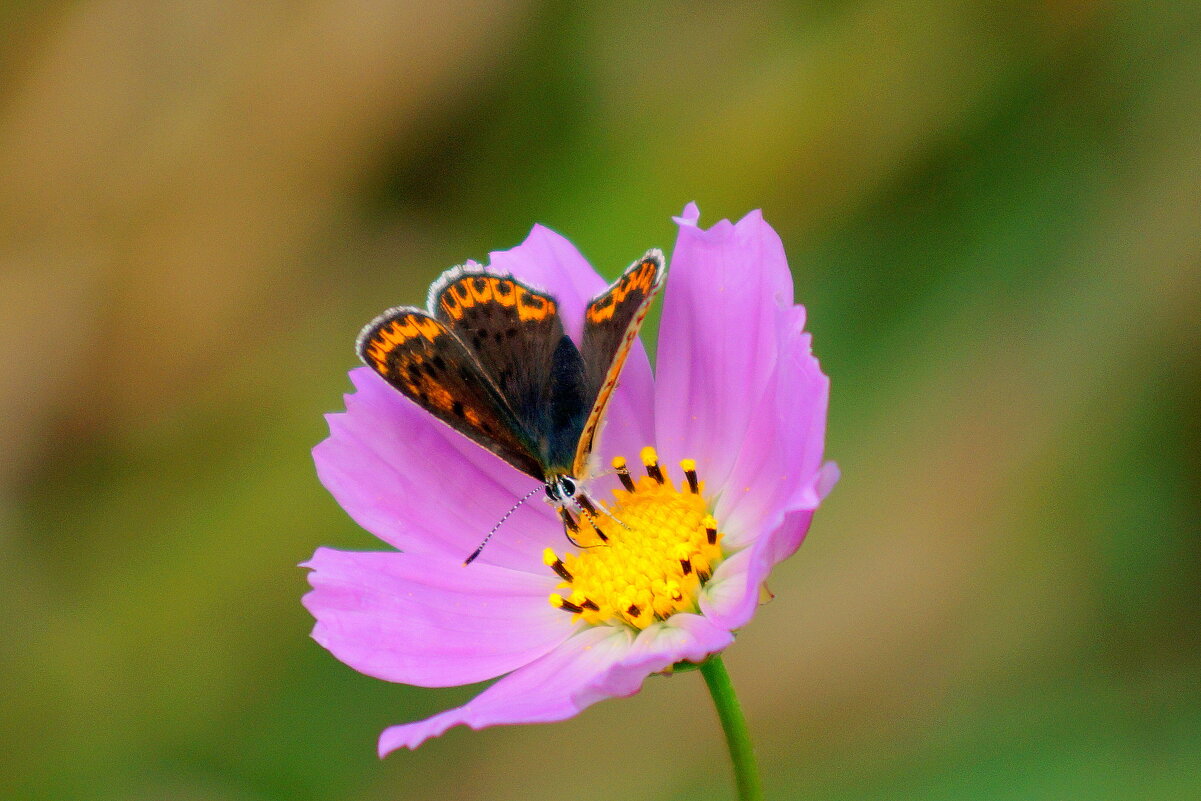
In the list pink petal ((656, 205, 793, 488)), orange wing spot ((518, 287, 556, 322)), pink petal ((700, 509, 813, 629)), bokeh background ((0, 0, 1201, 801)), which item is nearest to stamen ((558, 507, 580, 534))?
pink petal ((656, 205, 793, 488))

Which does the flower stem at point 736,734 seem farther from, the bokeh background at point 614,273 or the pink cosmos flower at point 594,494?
the bokeh background at point 614,273

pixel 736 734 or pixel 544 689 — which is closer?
pixel 736 734

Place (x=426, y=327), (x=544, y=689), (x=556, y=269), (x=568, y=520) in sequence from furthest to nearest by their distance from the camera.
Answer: (x=556, y=269)
(x=568, y=520)
(x=426, y=327)
(x=544, y=689)

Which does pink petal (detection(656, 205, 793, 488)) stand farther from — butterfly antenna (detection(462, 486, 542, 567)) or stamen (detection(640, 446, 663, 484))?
butterfly antenna (detection(462, 486, 542, 567))

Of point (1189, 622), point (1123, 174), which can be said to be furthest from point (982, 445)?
point (1123, 174)

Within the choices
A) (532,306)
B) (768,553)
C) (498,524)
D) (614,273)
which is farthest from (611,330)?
(614,273)

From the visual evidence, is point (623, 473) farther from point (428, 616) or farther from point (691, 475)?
point (428, 616)
